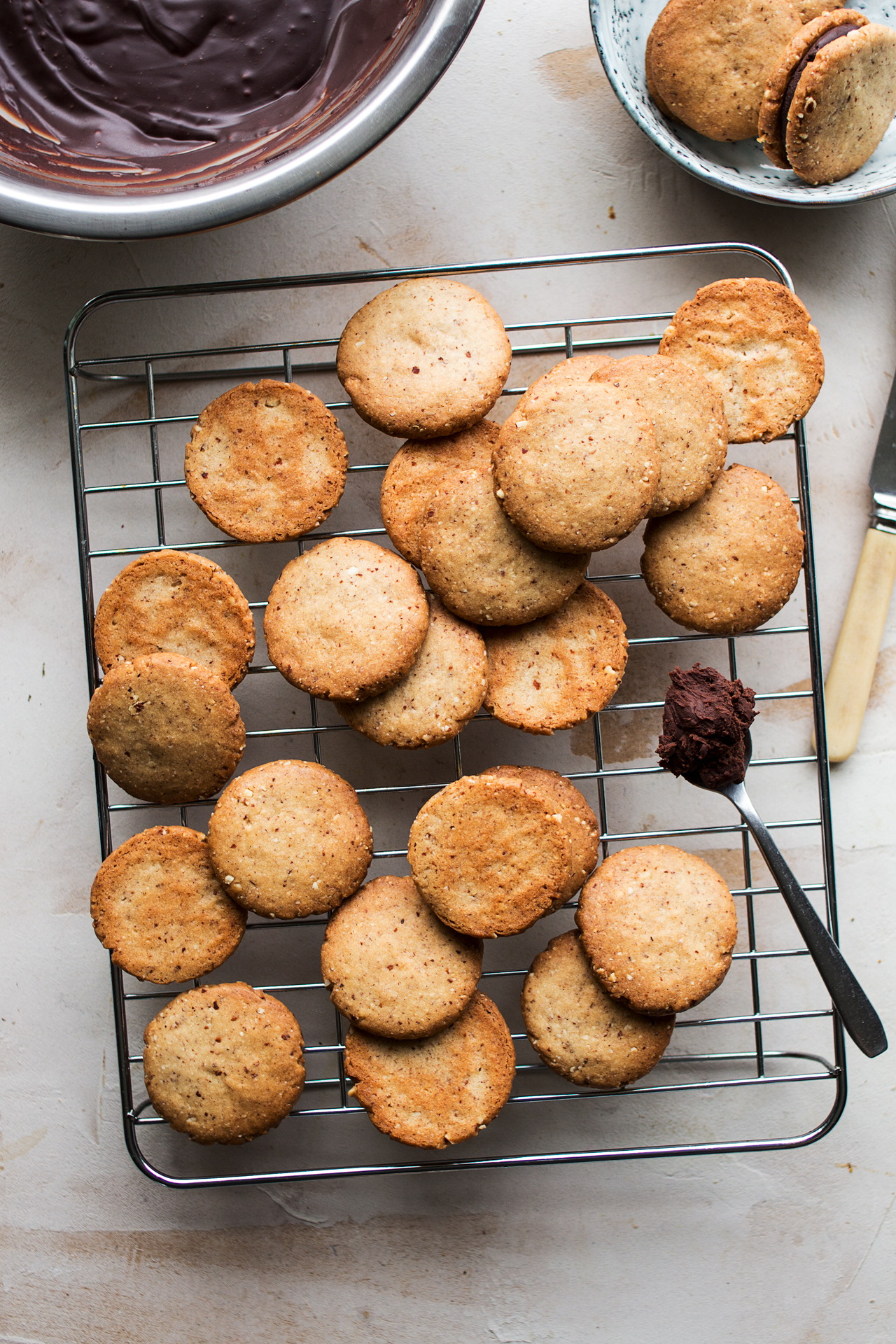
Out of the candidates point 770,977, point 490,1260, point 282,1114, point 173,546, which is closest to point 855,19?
point 173,546

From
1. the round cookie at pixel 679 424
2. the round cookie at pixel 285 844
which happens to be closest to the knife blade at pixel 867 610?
the round cookie at pixel 679 424

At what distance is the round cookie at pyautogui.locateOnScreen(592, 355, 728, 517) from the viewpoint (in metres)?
1.16

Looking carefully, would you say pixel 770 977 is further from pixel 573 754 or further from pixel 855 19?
pixel 855 19

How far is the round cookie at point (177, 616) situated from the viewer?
1.20 m

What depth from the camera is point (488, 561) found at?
45.6 inches

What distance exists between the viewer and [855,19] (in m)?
1.18

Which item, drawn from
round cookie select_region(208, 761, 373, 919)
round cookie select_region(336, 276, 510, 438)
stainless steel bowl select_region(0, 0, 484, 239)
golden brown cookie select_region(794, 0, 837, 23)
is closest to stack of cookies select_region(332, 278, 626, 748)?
round cookie select_region(336, 276, 510, 438)

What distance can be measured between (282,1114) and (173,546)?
765 mm

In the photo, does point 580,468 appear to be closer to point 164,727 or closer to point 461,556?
point 461,556

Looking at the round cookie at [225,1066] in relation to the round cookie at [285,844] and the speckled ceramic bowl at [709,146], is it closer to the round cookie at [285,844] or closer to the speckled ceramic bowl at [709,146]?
the round cookie at [285,844]

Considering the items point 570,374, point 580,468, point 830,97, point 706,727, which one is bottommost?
point 706,727

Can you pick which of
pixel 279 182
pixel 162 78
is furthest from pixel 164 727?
pixel 162 78

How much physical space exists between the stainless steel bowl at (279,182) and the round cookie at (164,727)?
1.57 feet

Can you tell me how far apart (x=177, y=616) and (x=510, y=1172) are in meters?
0.89
